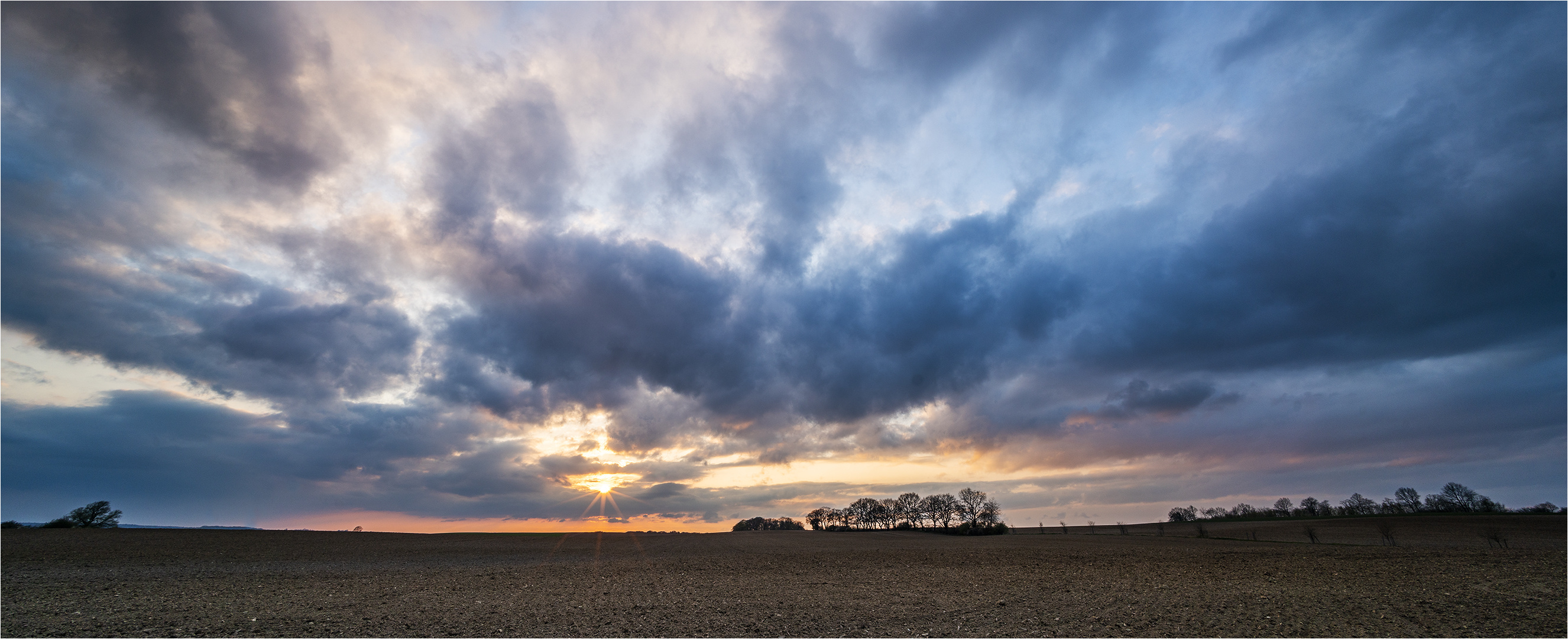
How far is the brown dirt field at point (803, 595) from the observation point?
19.2 metres

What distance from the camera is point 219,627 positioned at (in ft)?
62.0

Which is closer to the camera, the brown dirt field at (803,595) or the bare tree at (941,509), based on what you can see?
the brown dirt field at (803,595)

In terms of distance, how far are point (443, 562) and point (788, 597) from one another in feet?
122

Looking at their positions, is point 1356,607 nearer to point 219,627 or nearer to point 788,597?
point 788,597

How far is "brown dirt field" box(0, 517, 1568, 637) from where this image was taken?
1917 centimetres

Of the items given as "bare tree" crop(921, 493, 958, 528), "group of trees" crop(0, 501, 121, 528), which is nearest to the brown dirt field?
"group of trees" crop(0, 501, 121, 528)

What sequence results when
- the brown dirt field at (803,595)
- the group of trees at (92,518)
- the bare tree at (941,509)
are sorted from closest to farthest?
1. the brown dirt field at (803,595)
2. the group of trees at (92,518)
3. the bare tree at (941,509)

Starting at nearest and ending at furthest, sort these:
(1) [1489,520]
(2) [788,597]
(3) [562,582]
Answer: (2) [788,597] → (3) [562,582] → (1) [1489,520]

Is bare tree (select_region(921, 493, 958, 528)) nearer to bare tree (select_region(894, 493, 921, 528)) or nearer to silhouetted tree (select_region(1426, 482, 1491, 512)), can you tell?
bare tree (select_region(894, 493, 921, 528))

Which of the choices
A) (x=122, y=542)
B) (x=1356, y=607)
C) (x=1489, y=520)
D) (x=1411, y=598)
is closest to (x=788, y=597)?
(x=1356, y=607)

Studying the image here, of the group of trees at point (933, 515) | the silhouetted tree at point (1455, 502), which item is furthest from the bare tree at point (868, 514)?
the silhouetted tree at point (1455, 502)

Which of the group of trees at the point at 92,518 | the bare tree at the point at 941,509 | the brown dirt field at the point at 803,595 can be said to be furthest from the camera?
the bare tree at the point at 941,509

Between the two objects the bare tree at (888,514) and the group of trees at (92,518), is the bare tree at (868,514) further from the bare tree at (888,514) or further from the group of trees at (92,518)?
the group of trees at (92,518)

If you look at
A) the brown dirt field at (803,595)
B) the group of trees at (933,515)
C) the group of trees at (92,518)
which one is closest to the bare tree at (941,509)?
the group of trees at (933,515)
